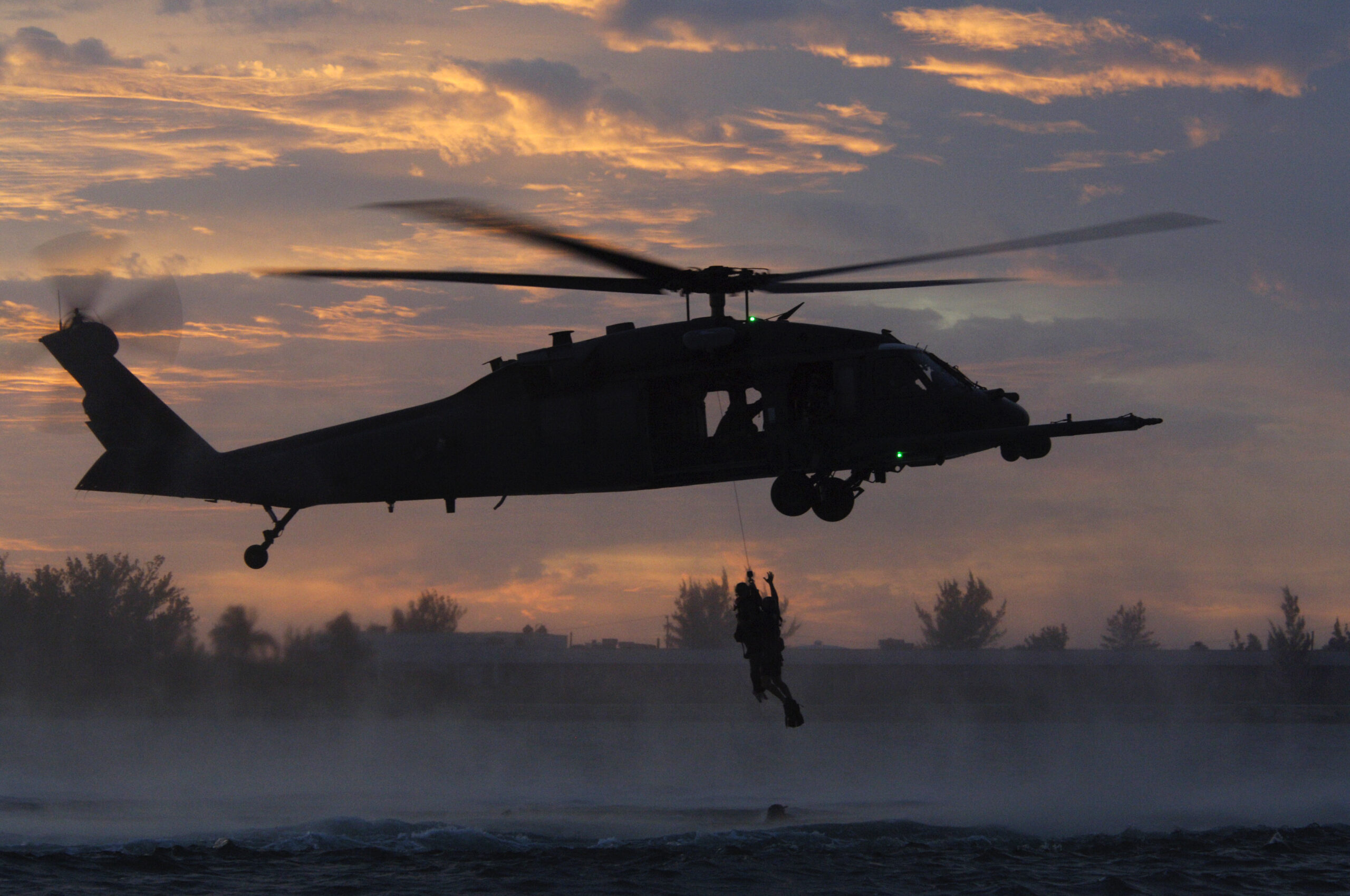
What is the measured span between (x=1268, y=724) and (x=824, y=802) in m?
89.7

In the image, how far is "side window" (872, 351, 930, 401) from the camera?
20.1 m

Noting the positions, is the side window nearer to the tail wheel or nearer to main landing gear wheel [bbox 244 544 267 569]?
the tail wheel

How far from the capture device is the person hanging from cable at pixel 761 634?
22547 mm

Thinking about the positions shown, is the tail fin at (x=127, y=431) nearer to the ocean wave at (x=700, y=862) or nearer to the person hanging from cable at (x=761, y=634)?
the person hanging from cable at (x=761, y=634)

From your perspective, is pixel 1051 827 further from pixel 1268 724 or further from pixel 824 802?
A: pixel 1268 724

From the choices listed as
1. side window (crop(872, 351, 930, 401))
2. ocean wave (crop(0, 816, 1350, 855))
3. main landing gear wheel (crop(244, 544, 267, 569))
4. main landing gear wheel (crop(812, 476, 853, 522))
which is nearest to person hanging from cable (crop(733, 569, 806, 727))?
main landing gear wheel (crop(812, 476, 853, 522))

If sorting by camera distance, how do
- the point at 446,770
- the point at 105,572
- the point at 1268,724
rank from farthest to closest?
the point at 1268,724, the point at 105,572, the point at 446,770

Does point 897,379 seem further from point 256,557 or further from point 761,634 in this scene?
point 256,557

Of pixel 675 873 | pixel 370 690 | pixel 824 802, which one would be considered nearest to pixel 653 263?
pixel 675 873

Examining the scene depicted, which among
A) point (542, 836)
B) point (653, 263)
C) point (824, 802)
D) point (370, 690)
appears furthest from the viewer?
point (370, 690)

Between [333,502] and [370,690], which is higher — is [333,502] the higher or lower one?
the higher one

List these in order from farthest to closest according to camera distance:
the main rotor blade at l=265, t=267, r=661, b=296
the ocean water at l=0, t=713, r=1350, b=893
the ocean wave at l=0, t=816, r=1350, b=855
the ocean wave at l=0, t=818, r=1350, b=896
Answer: the ocean wave at l=0, t=816, r=1350, b=855 < the ocean water at l=0, t=713, r=1350, b=893 < the ocean wave at l=0, t=818, r=1350, b=896 < the main rotor blade at l=265, t=267, r=661, b=296

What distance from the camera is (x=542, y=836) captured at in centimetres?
3947

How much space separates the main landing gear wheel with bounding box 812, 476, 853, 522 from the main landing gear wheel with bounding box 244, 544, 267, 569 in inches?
402
